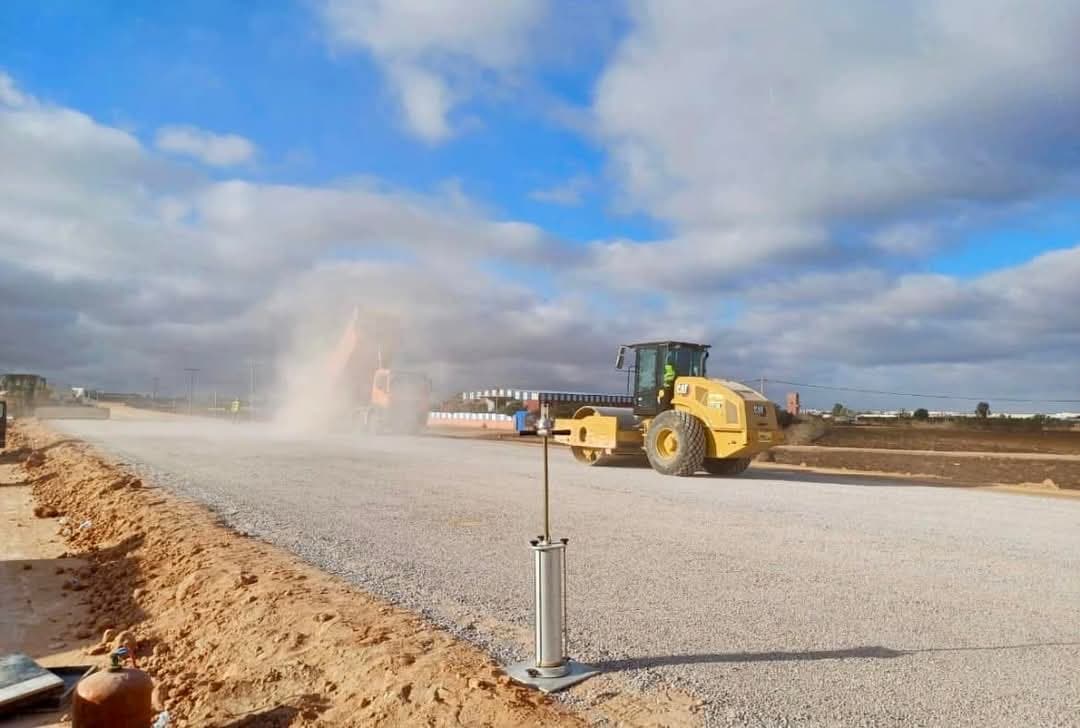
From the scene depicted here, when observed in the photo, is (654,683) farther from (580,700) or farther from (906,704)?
(906,704)

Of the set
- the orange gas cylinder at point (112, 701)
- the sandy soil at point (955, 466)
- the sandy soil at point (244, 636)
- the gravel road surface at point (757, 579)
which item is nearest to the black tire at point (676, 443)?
the gravel road surface at point (757, 579)

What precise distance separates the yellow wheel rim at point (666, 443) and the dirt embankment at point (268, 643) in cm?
963

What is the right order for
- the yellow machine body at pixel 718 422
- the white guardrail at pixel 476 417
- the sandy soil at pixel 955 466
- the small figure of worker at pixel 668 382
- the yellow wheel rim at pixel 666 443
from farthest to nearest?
the white guardrail at pixel 476 417, the sandy soil at pixel 955 466, the small figure of worker at pixel 668 382, the yellow wheel rim at pixel 666 443, the yellow machine body at pixel 718 422

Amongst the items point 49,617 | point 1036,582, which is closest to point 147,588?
point 49,617

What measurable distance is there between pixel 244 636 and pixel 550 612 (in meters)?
2.66

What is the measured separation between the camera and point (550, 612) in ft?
14.6

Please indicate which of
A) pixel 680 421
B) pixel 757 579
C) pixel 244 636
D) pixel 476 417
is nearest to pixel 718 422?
pixel 680 421

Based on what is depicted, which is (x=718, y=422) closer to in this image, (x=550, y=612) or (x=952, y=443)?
(x=550, y=612)

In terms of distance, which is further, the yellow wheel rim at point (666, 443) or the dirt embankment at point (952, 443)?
the dirt embankment at point (952, 443)

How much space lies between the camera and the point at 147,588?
25.4 feet

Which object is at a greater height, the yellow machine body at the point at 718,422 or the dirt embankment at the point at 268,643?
the yellow machine body at the point at 718,422

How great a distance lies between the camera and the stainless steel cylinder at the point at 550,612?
4391mm

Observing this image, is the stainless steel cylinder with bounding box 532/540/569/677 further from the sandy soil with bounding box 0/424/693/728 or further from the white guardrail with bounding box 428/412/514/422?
the white guardrail with bounding box 428/412/514/422

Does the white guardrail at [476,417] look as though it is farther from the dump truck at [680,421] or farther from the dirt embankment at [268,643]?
the dirt embankment at [268,643]
